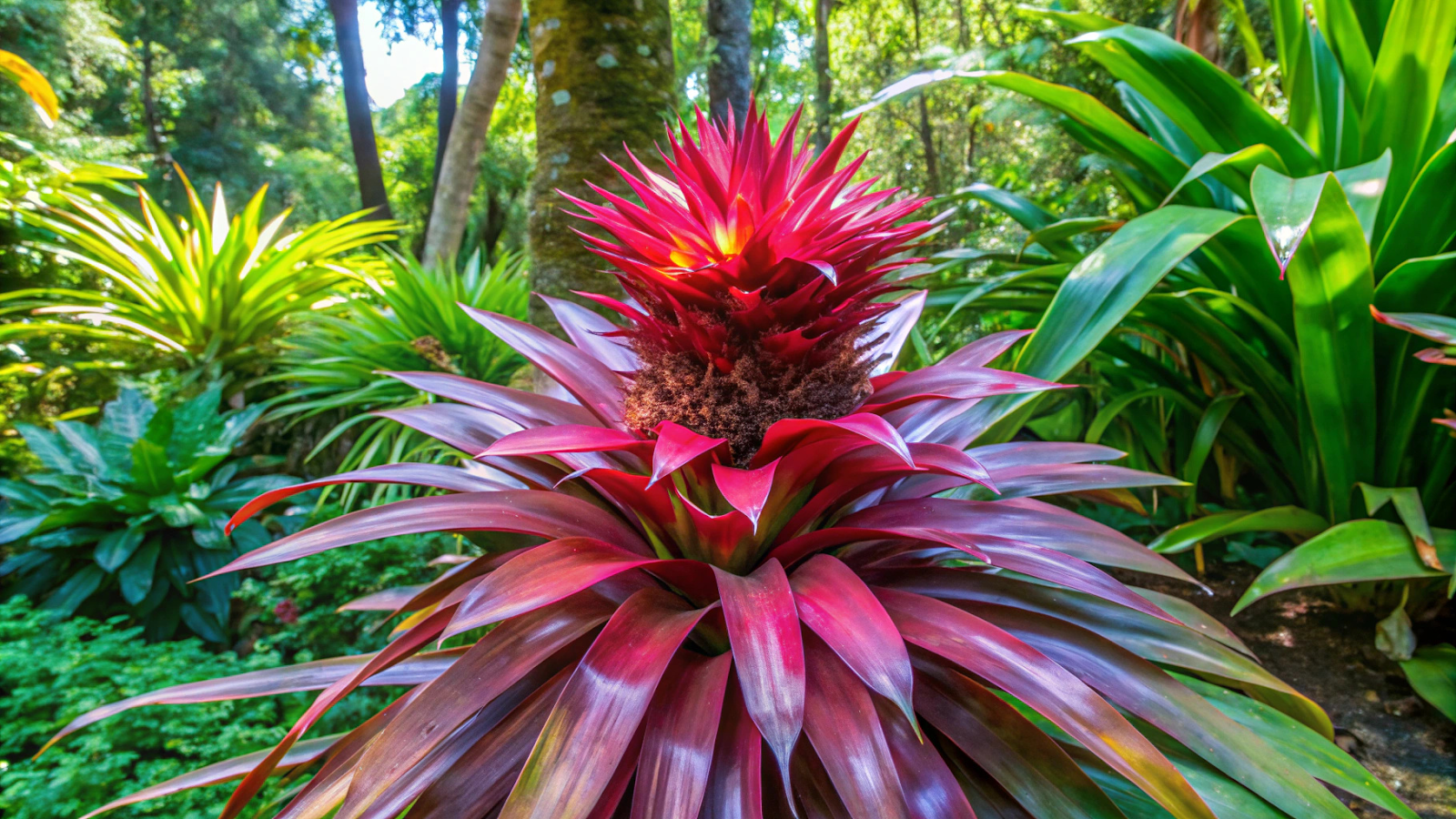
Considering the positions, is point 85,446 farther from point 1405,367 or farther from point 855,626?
point 1405,367

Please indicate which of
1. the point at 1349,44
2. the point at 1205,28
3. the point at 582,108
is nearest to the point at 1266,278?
the point at 1349,44

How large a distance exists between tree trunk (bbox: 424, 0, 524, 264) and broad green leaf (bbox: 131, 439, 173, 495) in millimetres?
2127

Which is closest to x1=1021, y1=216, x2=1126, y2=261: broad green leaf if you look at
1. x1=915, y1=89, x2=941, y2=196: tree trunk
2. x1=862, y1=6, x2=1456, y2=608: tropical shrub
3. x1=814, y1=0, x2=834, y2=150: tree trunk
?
x1=862, y1=6, x2=1456, y2=608: tropical shrub

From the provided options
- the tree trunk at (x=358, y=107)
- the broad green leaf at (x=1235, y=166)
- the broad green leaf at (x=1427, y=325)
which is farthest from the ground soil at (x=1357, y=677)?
the tree trunk at (x=358, y=107)

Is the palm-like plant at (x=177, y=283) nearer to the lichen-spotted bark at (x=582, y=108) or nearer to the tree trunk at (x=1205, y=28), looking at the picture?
the lichen-spotted bark at (x=582, y=108)

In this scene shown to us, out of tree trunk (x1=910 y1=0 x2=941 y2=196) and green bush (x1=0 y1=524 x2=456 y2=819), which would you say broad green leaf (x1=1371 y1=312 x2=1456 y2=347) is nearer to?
green bush (x1=0 y1=524 x2=456 y2=819)

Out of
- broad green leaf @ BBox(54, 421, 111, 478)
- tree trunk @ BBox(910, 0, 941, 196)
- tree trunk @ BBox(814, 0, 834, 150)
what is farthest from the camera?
tree trunk @ BBox(910, 0, 941, 196)

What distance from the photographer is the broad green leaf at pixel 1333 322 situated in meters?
1.12

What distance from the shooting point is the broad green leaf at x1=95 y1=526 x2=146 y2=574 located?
2.41m

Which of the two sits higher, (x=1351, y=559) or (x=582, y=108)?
(x=582, y=108)

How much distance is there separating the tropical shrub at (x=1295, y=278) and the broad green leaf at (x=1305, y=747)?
0.89 feet

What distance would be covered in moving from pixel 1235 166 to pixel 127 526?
3916 millimetres

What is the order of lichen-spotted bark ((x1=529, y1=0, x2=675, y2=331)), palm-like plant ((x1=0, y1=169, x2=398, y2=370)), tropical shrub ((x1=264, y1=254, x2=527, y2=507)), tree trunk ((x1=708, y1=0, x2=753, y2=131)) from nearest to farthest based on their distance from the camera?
lichen-spotted bark ((x1=529, y1=0, x2=675, y2=331)) → tropical shrub ((x1=264, y1=254, x2=527, y2=507)) → palm-like plant ((x1=0, y1=169, x2=398, y2=370)) → tree trunk ((x1=708, y1=0, x2=753, y2=131))

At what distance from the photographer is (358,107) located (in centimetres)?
919
